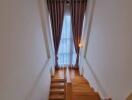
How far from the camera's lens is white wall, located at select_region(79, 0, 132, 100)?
2.83m

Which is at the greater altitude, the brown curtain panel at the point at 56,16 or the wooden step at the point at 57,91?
the brown curtain panel at the point at 56,16

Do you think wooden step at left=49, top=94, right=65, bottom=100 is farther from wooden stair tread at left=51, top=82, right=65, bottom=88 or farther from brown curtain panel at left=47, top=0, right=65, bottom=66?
brown curtain panel at left=47, top=0, right=65, bottom=66

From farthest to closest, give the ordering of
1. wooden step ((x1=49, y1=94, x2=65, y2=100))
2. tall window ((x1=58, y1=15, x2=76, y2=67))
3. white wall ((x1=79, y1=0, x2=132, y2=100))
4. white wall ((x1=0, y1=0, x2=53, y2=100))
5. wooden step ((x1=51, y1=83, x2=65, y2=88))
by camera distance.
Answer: tall window ((x1=58, y1=15, x2=76, y2=67)) < wooden step ((x1=51, y1=83, x2=65, y2=88)) < wooden step ((x1=49, y1=94, x2=65, y2=100)) < white wall ((x1=79, y1=0, x2=132, y2=100)) < white wall ((x1=0, y1=0, x2=53, y2=100))

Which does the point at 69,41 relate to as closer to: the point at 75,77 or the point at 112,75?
the point at 75,77

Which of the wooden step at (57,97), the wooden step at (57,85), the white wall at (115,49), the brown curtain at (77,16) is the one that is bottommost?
the wooden step at (57,85)

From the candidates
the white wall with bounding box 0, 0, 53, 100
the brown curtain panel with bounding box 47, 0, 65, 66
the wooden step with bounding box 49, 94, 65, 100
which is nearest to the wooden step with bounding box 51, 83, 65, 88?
the wooden step with bounding box 49, 94, 65, 100

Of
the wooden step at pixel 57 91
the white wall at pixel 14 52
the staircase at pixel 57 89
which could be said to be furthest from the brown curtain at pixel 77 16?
the white wall at pixel 14 52

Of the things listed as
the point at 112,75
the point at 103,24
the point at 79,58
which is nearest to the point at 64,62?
the point at 79,58

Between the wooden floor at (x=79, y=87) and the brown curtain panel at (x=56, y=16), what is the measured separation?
1303mm

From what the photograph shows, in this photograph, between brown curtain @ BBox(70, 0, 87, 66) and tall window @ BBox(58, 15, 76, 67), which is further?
tall window @ BBox(58, 15, 76, 67)

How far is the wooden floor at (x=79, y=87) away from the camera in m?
4.52

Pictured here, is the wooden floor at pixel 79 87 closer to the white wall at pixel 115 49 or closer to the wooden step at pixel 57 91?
the white wall at pixel 115 49

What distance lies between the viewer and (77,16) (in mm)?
7137

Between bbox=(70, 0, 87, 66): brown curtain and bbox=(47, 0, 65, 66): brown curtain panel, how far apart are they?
1.28 ft
